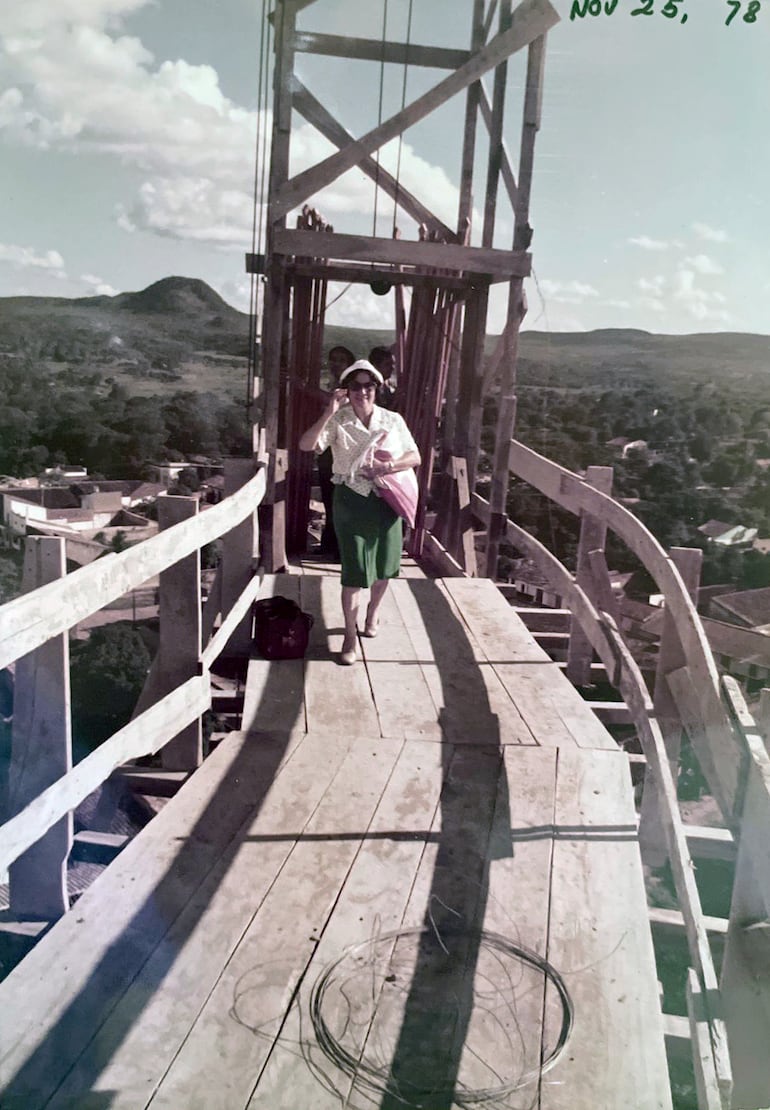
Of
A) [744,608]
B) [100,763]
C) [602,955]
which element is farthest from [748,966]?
[744,608]

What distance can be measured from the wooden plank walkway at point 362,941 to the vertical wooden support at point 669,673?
0.81m

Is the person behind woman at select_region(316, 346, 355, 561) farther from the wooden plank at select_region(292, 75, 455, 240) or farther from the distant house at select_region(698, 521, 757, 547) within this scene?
the distant house at select_region(698, 521, 757, 547)

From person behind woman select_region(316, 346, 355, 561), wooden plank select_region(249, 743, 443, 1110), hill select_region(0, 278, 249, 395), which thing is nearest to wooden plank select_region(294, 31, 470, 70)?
person behind woman select_region(316, 346, 355, 561)

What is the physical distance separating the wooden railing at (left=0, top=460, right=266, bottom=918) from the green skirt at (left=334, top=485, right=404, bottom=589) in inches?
23.9

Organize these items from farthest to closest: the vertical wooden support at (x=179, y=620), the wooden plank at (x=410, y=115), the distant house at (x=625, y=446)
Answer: the distant house at (x=625, y=446)
the wooden plank at (x=410, y=115)
the vertical wooden support at (x=179, y=620)

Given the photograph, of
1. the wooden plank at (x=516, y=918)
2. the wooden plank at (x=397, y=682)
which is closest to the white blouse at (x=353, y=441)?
the wooden plank at (x=397, y=682)

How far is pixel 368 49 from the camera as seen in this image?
6508 millimetres

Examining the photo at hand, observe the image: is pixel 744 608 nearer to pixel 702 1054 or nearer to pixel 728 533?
pixel 728 533

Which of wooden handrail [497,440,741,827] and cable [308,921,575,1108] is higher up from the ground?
wooden handrail [497,440,741,827]

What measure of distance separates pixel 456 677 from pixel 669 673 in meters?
1.02

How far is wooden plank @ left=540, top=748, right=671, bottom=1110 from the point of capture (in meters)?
2.06

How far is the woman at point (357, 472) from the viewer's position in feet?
14.9

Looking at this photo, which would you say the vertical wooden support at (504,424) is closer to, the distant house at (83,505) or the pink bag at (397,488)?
the pink bag at (397,488)

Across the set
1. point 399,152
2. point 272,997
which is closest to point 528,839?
point 272,997
